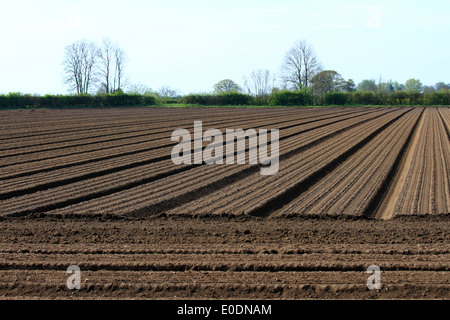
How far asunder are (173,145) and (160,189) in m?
6.49

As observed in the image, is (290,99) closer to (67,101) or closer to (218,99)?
(218,99)

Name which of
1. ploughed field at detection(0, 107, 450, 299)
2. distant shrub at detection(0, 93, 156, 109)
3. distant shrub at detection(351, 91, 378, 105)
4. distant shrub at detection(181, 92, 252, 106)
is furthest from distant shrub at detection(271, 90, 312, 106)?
ploughed field at detection(0, 107, 450, 299)

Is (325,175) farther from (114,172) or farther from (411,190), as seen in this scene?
(114,172)

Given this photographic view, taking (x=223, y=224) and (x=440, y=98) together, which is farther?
(x=440, y=98)

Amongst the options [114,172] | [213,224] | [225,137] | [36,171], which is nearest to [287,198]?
[213,224]

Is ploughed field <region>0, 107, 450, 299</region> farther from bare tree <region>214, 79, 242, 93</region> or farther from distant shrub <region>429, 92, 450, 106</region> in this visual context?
bare tree <region>214, 79, 242, 93</region>

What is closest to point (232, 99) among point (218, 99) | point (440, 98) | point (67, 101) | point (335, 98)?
point (218, 99)

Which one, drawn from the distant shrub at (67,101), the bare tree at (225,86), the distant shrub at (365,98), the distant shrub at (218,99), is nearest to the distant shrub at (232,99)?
the distant shrub at (218,99)

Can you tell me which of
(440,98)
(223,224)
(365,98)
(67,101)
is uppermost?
(365,98)

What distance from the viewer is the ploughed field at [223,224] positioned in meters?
4.58

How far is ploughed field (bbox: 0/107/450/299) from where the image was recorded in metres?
4.58

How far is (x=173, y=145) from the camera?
615 inches

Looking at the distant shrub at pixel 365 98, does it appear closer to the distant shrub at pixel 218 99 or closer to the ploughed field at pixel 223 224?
the distant shrub at pixel 218 99

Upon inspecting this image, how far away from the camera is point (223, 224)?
7031 mm
